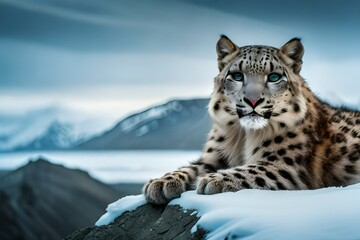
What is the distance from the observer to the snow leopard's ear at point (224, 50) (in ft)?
20.4

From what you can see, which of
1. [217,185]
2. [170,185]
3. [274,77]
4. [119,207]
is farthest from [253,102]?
[119,207]

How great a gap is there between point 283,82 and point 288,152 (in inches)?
20.8

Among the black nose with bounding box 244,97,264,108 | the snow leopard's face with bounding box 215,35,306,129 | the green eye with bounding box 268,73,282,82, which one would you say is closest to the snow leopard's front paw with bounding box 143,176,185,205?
the snow leopard's face with bounding box 215,35,306,129

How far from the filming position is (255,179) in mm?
5668

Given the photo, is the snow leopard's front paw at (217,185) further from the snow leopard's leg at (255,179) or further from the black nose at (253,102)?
the black nose at (253,102)

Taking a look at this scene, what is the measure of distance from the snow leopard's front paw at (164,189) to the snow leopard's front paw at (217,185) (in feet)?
0.71

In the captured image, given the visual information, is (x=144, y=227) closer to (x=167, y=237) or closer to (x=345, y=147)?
(x=167, y=237)

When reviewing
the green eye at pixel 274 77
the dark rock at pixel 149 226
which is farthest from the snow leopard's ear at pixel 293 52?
the dark rock at pixel 149 226

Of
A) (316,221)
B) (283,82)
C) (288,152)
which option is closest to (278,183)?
(288,152)

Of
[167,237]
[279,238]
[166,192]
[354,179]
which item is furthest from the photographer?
[354,179]

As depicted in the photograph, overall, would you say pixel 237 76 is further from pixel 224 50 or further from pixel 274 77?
pixel 224 50

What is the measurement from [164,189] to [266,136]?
0.91 meters

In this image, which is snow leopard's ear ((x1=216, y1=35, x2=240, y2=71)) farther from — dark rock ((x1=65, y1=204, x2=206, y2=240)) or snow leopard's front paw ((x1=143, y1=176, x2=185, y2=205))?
dark rock ((x1=65, y1=204, x2=206, y2=240))

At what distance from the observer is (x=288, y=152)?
236 inches
